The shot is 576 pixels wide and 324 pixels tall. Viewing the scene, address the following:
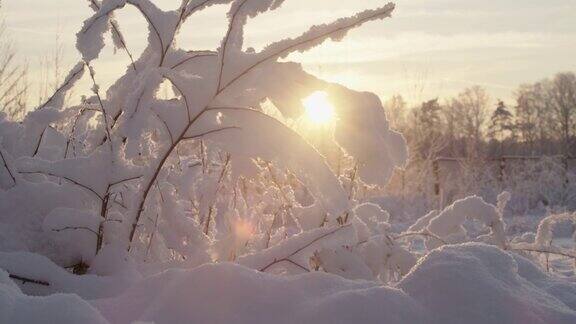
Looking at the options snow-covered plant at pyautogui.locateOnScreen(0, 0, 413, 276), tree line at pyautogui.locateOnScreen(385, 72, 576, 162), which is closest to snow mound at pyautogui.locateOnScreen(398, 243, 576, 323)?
snow-covered plant at pyautogui.locateOnScreen(0, 0, 413, 276)

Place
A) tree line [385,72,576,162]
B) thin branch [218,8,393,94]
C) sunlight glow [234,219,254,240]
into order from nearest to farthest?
1. thin branch [218,8,393,94]
2. sunlight glow [234,219,254,240]
3. tree line [385,72,576,162]

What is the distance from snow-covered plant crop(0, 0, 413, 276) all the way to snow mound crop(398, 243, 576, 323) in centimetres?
20

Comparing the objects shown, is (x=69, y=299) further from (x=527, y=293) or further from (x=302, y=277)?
(x=527, y=293)

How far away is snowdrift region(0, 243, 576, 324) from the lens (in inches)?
39.1

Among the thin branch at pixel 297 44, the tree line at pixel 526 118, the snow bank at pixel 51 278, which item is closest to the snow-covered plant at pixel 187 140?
the thin branch at pixel 297 44

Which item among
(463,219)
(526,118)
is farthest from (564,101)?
(463,219)

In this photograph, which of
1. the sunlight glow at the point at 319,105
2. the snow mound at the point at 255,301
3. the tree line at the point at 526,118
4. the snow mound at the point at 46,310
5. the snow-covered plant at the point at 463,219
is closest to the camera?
the snow mound at the point at 46,310

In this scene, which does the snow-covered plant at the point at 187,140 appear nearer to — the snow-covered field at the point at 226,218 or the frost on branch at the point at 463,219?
the snow-covered field at the point at 226,218

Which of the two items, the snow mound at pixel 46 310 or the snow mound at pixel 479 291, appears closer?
the snow mound at pixel 46 310

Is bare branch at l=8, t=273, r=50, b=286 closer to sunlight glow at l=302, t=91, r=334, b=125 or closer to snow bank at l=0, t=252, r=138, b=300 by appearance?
snow bank at l=0, t=252, r=138, b=300

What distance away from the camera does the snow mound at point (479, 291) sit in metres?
1.00

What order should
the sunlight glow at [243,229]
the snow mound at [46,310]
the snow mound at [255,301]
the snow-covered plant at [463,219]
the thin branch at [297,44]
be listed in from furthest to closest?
the snow-covered plant at [463,219]
the sunlight glow at [243,229]
the thin branch at [297,44]
the snow mound at [255,301]
the snow mound at [46,310]

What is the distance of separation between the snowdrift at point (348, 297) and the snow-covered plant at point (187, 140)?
0.59 feet

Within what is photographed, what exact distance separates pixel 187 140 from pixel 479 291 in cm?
71
